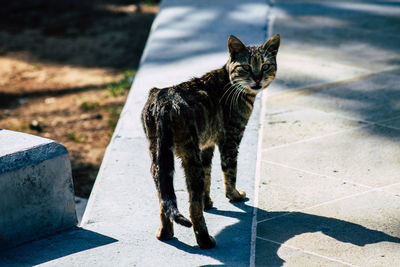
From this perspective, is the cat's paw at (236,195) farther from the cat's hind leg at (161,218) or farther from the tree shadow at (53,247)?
the tree shadow at (53,247)

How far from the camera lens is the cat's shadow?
3.67 metres

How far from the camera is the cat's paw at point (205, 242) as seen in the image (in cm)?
370

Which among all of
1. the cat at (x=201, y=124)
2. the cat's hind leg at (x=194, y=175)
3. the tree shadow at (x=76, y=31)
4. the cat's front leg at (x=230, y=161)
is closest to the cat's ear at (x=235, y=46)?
the cat at (x=201, y=124)

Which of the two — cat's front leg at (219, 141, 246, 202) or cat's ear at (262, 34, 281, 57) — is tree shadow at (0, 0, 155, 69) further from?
cat's front leg at (219, 141, 246, 202)

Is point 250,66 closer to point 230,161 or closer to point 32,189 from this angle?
point 230,161

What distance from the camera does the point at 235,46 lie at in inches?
166

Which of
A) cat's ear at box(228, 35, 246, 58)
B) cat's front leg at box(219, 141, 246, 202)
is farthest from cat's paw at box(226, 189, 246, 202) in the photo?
cat's ear at box(228, 35, 246, 58)

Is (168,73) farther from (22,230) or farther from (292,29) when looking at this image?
(22,230)

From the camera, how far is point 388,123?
5.58m

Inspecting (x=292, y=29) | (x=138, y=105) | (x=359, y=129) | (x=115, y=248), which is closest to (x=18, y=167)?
(x=115, y=248)

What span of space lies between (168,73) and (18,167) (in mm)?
3537

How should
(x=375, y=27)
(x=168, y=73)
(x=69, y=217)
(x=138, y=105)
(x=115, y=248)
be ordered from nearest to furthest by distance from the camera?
(x=115, y=248), (x=69, y=217), (x=138, y=105), (x=168, y=73), (x=375, y=27)

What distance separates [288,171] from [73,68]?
5.73 meters

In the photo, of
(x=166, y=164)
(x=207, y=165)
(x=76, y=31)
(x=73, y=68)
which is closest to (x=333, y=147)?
(x=207, y=165)
